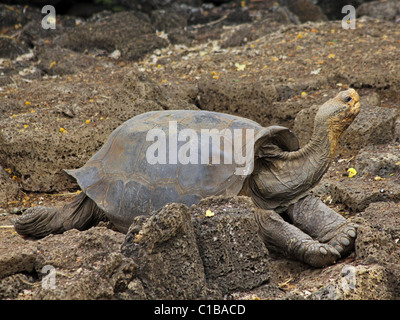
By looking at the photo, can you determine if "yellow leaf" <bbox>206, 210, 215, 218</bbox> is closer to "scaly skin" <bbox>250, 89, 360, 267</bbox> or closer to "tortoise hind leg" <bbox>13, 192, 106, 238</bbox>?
"scaly skin" <bbox>250, 89, 360, 267</bbox>

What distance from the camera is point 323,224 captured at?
3.65 meters

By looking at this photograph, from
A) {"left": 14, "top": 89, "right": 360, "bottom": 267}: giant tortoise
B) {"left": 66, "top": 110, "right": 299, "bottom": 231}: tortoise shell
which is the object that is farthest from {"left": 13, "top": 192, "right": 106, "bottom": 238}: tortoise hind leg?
{"left": 66, "top": 110, "right": 299, "bottom": 231}: tortoise shell

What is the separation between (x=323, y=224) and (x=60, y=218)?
6.17 feet

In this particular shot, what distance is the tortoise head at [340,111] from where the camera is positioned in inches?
141

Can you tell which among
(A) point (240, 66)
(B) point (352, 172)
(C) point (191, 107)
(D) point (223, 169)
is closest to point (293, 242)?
(D) point (223, 169)

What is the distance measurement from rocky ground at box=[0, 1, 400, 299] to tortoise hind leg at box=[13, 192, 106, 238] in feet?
0.34

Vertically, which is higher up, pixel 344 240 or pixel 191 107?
pixel 191 107

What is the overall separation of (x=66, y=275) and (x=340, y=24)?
6.17 m

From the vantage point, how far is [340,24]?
25.6ft

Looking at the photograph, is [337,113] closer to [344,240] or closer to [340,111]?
[340,111]

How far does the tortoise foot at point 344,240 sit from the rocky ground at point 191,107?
0.39 ft

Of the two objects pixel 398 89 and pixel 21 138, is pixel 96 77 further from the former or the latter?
pixel 398 89

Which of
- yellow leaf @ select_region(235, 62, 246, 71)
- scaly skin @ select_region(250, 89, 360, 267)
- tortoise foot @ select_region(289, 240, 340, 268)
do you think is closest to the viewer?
tortoise foot @ select_region(289, 240, 340, 268)

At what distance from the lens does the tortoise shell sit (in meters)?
3.67
